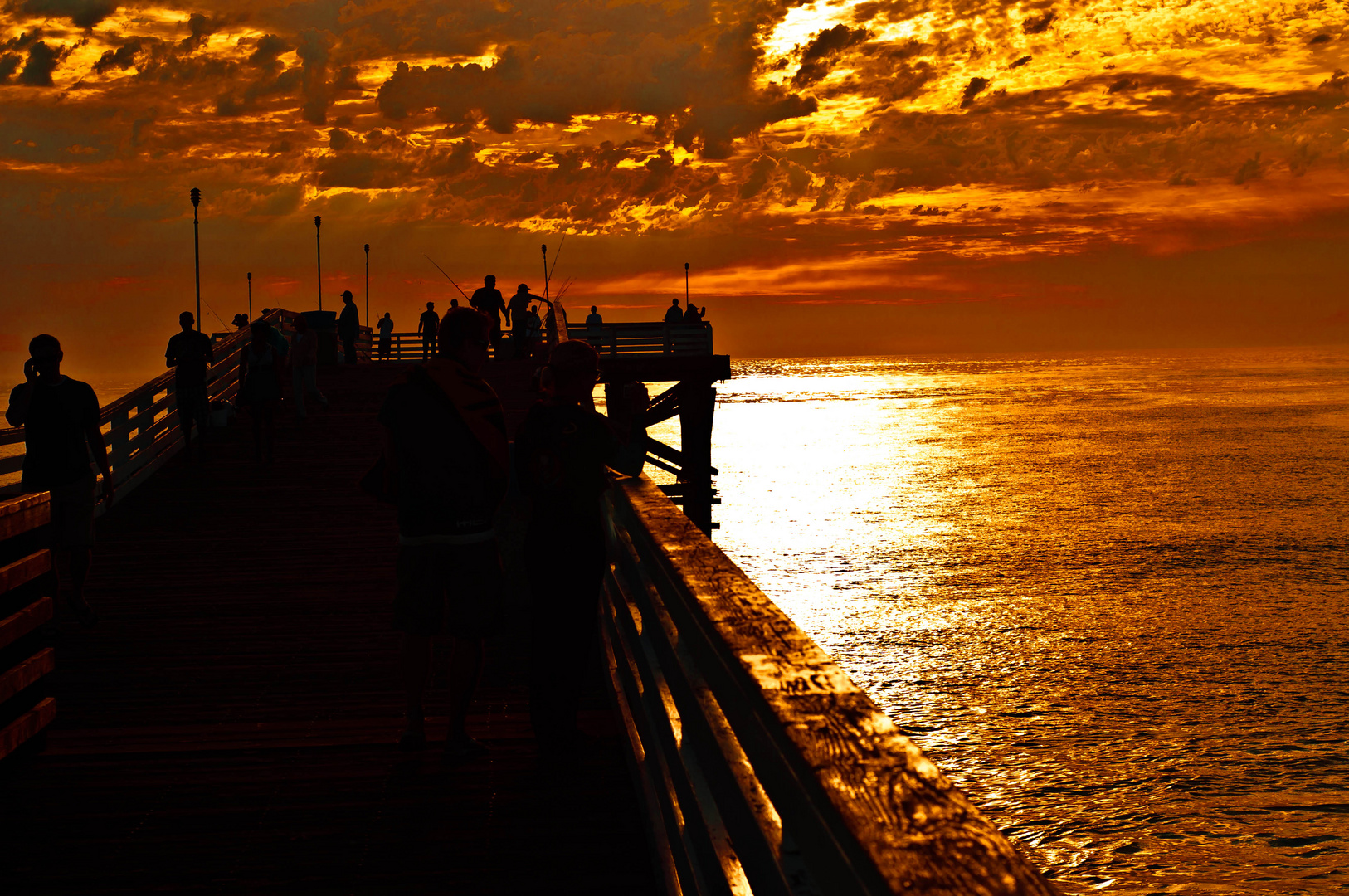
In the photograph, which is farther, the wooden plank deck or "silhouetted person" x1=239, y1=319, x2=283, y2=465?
"silhouetted person" x1=239, y1=319, x2=283, y2=465

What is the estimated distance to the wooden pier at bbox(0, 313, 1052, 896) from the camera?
1.46 meters

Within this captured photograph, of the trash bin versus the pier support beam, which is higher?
the trash bin

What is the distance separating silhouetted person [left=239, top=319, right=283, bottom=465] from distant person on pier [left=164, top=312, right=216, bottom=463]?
506 mm

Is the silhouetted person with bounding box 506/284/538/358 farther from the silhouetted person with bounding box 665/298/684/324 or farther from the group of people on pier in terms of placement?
the group of people on pier

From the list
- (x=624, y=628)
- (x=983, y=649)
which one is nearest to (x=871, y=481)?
(x=983, y=649)

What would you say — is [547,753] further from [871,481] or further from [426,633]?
[871,481]

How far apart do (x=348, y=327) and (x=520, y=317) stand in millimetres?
9181

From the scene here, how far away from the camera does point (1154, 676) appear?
62.8ft

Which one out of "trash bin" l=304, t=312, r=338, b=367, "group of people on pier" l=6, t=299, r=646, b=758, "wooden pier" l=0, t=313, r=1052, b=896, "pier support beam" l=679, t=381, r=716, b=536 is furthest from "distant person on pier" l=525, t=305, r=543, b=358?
A: "group of people on pier" l=6, t=299, r=646, b=758

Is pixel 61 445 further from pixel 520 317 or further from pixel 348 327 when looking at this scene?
pixel 348 327

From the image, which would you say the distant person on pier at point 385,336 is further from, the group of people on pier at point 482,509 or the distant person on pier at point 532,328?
the group of people on pier at point 482,509

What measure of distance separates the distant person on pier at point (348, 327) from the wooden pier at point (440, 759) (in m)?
26.8

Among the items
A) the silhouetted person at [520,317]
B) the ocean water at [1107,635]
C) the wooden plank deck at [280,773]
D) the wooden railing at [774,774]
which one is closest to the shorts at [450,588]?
the wooden plank deck at [280,773]

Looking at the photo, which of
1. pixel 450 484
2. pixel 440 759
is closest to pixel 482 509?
pixel 450 484
